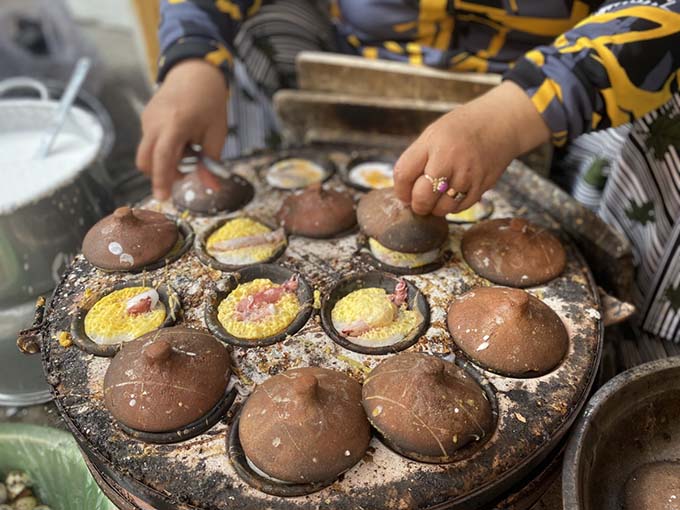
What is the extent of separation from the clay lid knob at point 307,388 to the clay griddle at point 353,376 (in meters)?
0.18

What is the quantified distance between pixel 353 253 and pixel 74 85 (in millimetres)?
1463

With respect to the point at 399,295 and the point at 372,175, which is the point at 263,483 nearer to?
the point at 399,295

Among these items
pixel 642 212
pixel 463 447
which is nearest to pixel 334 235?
pixel 463 447

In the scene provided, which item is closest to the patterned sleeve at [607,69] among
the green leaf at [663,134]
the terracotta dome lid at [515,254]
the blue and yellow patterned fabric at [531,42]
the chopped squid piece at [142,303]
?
the blue and yellow patterned fabric at [531,42]

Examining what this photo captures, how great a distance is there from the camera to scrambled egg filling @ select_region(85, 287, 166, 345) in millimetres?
1479

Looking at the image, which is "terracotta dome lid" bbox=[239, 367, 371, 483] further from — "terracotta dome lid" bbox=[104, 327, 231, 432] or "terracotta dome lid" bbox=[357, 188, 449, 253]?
"terracotta dome lid" bbox=[357, 188, 449, 253]

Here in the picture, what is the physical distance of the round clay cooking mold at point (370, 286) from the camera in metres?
1.43

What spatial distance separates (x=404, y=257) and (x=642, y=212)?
92 cm

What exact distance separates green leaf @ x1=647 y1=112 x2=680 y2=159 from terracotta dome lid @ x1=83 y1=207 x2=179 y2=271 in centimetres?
159

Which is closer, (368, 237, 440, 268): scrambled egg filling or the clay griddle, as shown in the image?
the clay griddle

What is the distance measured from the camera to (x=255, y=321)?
4.95 ft

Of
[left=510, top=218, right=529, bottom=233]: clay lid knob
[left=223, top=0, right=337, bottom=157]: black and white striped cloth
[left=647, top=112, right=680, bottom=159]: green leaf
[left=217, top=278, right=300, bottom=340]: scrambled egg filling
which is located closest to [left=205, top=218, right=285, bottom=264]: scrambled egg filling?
[left=217, top=278, right=300, bottom=340]: scrambled egg filling

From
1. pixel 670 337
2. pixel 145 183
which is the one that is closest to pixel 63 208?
pixel 145 183

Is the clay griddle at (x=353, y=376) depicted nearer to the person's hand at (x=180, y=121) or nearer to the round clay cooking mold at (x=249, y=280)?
the round clay cooking mold at (x=249, y=280)
